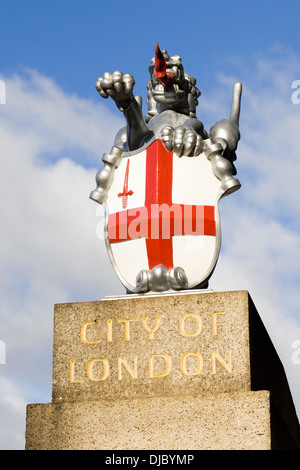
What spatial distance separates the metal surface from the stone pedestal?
1.21 ft

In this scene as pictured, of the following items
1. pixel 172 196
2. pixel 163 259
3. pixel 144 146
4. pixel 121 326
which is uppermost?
pixel 144 146

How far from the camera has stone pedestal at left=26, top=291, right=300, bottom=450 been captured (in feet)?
23.3

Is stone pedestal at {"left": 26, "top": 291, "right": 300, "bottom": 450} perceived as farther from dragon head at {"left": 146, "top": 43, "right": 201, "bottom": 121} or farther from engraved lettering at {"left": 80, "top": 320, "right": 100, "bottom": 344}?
dragon head at {"left": 146, "top": 43, "right": 201, "bottom": 121}

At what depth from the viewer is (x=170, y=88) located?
9.13 metres

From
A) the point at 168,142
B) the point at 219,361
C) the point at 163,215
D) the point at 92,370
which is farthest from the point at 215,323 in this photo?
the point at 168,142

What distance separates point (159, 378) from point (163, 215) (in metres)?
1.60

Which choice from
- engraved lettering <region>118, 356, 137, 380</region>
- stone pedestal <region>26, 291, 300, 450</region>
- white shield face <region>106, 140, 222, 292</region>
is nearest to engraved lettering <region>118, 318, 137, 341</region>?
stone pedestal <region>26, 291, 300, 450</region>

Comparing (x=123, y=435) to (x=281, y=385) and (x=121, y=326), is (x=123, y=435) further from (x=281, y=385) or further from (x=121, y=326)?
(x=281, y=385)

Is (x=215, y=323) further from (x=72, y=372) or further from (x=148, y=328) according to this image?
(x=72, y=372)

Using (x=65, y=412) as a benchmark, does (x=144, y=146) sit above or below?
above
